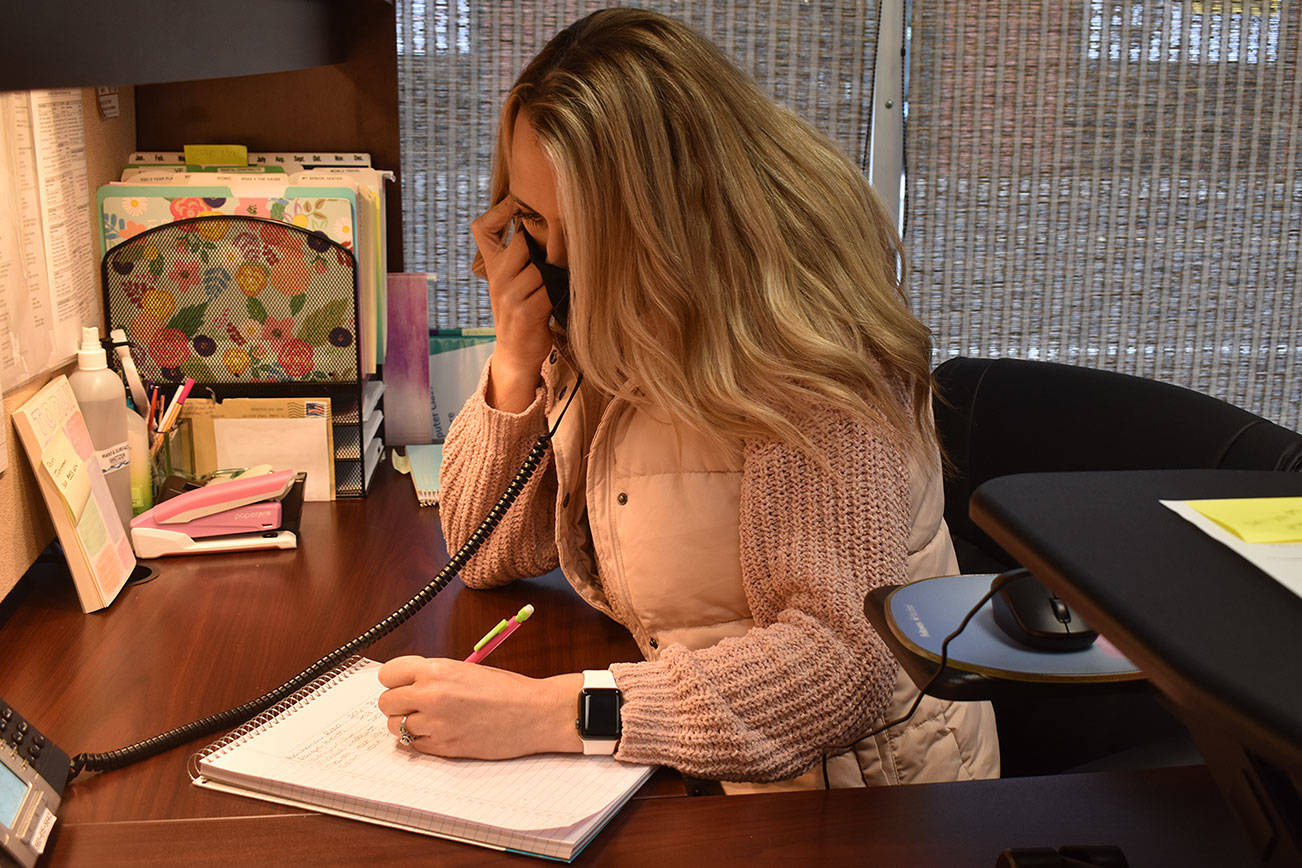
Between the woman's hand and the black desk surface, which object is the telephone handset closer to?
the woman's hand

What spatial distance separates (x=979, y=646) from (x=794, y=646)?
231 mm

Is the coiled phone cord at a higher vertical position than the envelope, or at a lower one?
lower

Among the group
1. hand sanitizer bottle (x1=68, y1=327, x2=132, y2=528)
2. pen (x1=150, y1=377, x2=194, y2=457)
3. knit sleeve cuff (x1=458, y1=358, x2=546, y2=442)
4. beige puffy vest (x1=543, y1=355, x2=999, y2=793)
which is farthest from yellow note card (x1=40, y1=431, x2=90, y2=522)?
beige puffy vest (x1=543, y1=355, x2=999, y2=793)

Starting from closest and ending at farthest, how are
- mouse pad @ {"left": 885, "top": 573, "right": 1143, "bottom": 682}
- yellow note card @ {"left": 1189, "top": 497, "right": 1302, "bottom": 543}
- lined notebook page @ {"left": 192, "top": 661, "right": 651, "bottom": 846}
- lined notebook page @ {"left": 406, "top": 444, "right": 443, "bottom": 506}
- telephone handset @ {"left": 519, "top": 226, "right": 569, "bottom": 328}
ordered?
yellow note card @ {"left": 1189, "top": 497, "right": 1302, "bottom": 543}, mouse pad @ {"left": 885, "top": 573, "right": 1143, "bottom": 682}, lined notebook page @ {"left": 192, "top": 661, "right": 651, "bottom": 846}, telephone handset @ {"left": 519, "top": 226, "right": 569, "bottom": 328}, lined notebook page @ {"left": 406, "top": 444, "right": 443, "bottom": 506}

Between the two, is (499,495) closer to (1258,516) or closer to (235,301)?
(235,301)

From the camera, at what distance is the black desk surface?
0.43 meters

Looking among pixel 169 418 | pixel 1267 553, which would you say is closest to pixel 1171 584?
pixel 1267 553

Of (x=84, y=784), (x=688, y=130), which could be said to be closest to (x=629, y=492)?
(x=688, y=130)

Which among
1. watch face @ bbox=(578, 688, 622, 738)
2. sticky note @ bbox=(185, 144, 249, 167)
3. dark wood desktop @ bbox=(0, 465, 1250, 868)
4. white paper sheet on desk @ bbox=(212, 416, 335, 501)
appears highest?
sticky note @ bbox=(185, 144, 249, 167)

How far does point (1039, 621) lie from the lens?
76cm

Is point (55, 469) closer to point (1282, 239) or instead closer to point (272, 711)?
point (272, 711)

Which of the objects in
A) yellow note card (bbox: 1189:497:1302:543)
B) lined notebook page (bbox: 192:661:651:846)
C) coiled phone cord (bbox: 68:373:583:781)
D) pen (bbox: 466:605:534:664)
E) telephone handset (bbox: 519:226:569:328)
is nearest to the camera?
yellow note card (bbox: 1189:497:1302:543)

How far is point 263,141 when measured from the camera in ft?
6.56

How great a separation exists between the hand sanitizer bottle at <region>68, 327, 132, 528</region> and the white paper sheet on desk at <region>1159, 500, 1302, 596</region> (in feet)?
4.02
